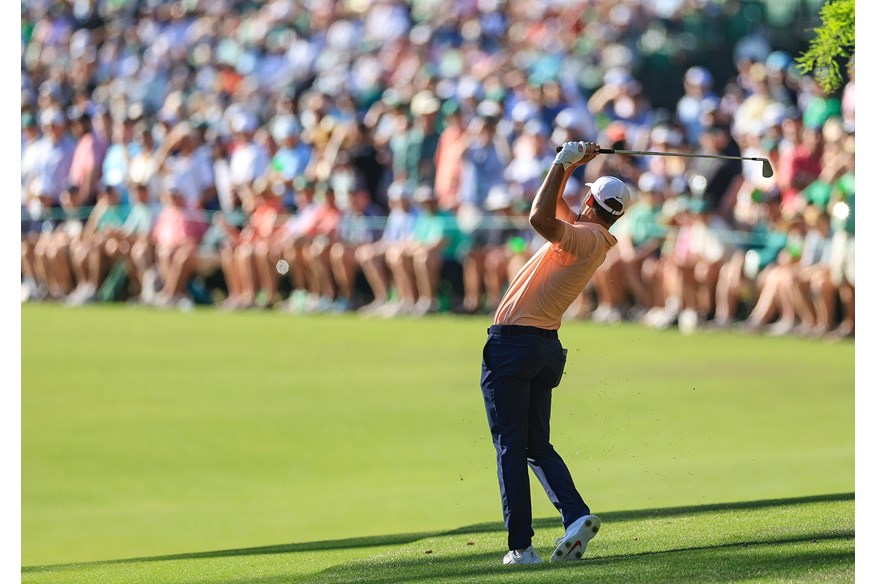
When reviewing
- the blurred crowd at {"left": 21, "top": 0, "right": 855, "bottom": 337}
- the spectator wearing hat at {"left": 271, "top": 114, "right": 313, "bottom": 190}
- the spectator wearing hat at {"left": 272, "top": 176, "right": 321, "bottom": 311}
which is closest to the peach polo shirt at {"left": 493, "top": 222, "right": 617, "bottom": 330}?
the blurred crowd at {"left": 21, "top": 0, "right": 855, "bottom": 337}

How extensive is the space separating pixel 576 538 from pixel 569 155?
5.38 feet

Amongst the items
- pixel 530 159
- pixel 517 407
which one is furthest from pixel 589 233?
pixel 530 159

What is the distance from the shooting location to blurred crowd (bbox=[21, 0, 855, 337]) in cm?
1608

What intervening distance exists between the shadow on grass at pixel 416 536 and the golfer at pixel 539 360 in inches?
61.8

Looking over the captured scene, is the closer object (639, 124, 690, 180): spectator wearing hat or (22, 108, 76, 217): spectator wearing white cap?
(639, 124, 690, 180): spectator wearing hat

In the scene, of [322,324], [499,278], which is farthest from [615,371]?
[322,324]

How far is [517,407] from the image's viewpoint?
269 inches

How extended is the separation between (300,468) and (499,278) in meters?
6.63

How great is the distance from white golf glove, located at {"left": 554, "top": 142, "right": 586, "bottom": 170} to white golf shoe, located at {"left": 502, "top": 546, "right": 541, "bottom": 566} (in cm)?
165

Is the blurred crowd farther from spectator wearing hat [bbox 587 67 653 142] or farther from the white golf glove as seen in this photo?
the white golf glove

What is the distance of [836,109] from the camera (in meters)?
15.8

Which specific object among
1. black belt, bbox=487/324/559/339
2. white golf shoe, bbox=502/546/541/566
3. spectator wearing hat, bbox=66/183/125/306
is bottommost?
white golf shoe, bbox=502/546/541/566

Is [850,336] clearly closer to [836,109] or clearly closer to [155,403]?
[836,109]

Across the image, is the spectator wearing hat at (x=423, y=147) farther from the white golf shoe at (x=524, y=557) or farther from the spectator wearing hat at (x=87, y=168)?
the white golf shoe at (x=524, y=557)
